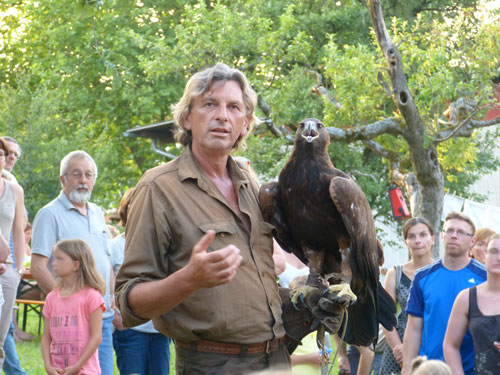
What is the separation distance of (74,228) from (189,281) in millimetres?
3581

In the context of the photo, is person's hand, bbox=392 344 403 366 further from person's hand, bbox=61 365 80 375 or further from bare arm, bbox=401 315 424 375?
person's hand, bbox=61 365 80 375

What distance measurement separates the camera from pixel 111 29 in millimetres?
22172

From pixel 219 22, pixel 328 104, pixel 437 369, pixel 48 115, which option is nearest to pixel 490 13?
pixel 328 104

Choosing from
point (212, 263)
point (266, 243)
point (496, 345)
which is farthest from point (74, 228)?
point (212, 263)

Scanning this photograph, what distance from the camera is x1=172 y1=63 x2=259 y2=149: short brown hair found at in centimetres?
304

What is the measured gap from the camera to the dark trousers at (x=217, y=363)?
9.40ft

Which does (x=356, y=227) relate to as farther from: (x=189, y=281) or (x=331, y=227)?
(x=189, y=281)

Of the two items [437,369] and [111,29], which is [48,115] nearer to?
[111,29]

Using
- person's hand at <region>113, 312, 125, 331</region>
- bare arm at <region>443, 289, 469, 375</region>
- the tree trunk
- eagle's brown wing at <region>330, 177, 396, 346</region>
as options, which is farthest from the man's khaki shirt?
the tree trunk

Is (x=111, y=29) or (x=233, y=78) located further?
(x=111, y=29)

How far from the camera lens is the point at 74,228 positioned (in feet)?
19.2

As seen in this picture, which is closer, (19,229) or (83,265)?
(83,265)

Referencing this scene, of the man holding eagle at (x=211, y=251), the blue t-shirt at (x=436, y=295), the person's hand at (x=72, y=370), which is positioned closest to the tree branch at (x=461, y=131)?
the blue t-shirt at (x=436, y=295)

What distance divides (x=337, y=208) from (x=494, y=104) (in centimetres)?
1104
